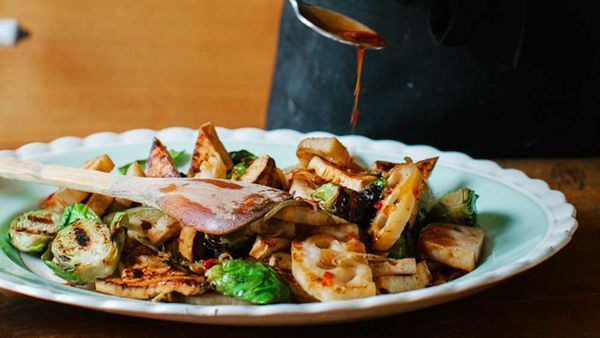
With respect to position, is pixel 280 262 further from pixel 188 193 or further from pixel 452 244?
pixel 452 244

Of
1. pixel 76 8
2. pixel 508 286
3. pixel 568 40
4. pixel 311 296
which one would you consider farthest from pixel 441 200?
pixel 76 8

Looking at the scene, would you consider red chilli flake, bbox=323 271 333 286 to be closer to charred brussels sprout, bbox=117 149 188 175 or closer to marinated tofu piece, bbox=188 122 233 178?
marinated tofu piece, bbox=188 122 233 178

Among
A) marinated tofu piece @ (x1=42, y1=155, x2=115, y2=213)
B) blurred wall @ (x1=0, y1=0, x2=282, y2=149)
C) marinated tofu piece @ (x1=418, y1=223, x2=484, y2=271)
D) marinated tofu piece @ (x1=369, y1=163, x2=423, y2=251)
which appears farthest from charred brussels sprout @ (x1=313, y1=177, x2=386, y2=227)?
blurred wall @ (x1=0, y1=0, x2=282, y2=149)

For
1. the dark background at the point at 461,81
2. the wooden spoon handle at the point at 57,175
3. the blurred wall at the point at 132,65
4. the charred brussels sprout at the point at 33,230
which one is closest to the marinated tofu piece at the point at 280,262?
the wooden spoon handle at the point at 57,175

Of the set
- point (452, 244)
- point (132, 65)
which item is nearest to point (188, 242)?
point (452, 244)

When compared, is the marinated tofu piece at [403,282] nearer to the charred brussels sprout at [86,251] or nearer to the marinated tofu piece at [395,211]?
the marinated tofu piece at [395,211]
